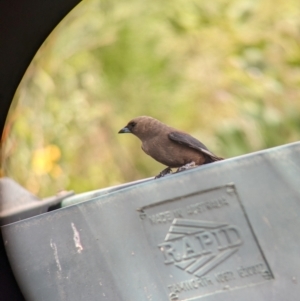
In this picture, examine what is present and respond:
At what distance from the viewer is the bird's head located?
2289 millimetres

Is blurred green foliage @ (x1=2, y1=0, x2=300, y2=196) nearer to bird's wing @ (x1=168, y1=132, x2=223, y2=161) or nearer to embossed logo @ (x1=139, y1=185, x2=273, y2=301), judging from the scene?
bird's wing @ (x1=168, y1=132, x2=223, y2=161)

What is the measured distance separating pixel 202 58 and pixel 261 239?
1682 mm

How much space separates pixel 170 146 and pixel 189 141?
0.09 meters

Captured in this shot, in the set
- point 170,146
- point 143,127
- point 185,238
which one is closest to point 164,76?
point 143,127

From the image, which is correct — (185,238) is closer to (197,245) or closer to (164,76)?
(197,245)

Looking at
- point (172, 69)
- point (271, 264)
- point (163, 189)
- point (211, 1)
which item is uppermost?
point (211, 1)

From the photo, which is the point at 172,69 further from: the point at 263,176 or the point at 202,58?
the point at 263,176

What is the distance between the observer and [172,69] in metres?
2.95

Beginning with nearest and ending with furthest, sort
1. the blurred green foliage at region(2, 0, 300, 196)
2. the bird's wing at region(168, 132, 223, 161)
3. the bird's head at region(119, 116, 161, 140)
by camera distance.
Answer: the bird's wing at region(168, 132, 223, 161)
the bird's head at region(119, 116, 161, 140)
the blurred green foliage at region(2, 0, 300, 196)

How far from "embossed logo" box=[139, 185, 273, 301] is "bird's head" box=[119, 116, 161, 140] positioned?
2.68 ft

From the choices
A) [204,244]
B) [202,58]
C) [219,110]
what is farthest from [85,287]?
[202,58]

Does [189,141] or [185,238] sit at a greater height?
[189,141]

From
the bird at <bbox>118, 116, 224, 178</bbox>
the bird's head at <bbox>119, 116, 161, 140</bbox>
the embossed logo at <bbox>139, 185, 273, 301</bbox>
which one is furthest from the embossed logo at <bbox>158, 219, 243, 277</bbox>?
the bird's head at <bbox>119, 116, 161, 140</bbox>

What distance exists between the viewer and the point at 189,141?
2.11 m
